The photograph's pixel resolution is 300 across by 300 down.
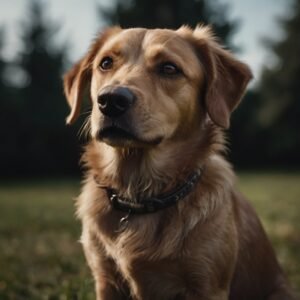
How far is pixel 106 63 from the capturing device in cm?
411

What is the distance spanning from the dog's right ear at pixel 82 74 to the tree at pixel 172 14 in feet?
84.0

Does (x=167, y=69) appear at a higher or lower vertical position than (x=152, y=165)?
higher

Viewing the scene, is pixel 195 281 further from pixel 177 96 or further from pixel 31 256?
pixel 31 256

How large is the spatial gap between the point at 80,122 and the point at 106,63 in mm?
24458

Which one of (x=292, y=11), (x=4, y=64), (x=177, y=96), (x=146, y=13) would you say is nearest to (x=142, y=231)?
(x=177, y=96)

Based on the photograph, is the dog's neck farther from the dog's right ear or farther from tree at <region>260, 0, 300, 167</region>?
tree at <region>260, 0, 300, 167</region>

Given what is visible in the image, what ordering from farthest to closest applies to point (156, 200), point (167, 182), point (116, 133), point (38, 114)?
1. point (38, 114)
2. point (167, 182)
3. point (156, 200)
4. point (116, 133)

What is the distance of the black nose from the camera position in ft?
11.1

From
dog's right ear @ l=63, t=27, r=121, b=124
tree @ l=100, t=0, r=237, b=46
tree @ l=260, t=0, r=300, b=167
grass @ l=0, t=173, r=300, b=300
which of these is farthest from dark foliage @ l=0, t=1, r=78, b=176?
dog's right ear @ l=63, t=27, r=121, b=124

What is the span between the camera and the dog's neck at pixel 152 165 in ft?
13.0

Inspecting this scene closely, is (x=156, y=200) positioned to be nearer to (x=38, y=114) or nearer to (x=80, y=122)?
(x=80, y=122)

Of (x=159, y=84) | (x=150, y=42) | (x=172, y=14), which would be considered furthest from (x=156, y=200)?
(x=172, y=14)

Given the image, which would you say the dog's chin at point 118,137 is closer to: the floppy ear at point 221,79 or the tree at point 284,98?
the floppy ear at point 221,79

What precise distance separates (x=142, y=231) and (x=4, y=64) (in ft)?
106
